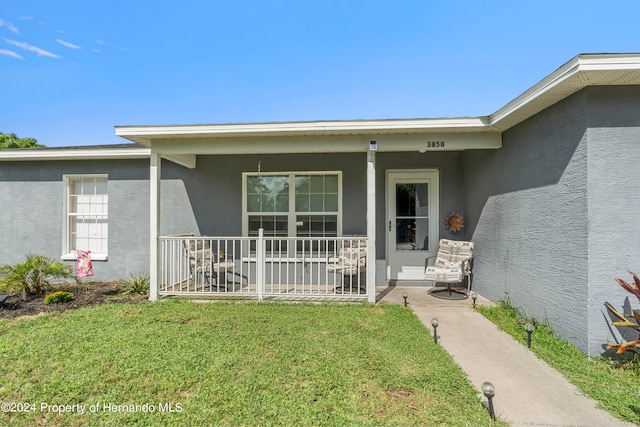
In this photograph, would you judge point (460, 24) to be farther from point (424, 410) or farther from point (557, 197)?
point (424, 410)

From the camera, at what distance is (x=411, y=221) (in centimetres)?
602

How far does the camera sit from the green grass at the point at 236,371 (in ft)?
6.85

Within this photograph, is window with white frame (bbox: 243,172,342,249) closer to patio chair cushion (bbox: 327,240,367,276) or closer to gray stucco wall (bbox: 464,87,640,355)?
patio chair cushion (bbox: 327,240,367,276)

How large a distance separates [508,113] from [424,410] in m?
3.80

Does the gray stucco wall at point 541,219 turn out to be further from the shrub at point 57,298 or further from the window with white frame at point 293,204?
the shrub at point 57,298

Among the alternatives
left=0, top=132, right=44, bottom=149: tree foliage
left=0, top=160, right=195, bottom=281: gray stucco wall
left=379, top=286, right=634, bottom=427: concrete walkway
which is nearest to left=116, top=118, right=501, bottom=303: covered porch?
left=0, top=160, right=195, bottom=281: gray stucco wall

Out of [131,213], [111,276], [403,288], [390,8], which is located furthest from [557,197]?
[111,276]

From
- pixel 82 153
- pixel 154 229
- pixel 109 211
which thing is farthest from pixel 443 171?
pixel 82 153

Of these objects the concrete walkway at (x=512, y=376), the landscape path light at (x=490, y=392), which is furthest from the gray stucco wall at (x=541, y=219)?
the landscape path light at (x=490, y=392)

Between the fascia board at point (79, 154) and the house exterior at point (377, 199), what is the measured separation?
0.03m

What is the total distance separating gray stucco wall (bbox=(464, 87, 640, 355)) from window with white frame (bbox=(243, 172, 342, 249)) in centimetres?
323

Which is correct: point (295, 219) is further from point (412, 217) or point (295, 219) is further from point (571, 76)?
point (571, 76)

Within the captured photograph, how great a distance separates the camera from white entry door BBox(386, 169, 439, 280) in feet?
19.6

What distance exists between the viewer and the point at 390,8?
631cm
